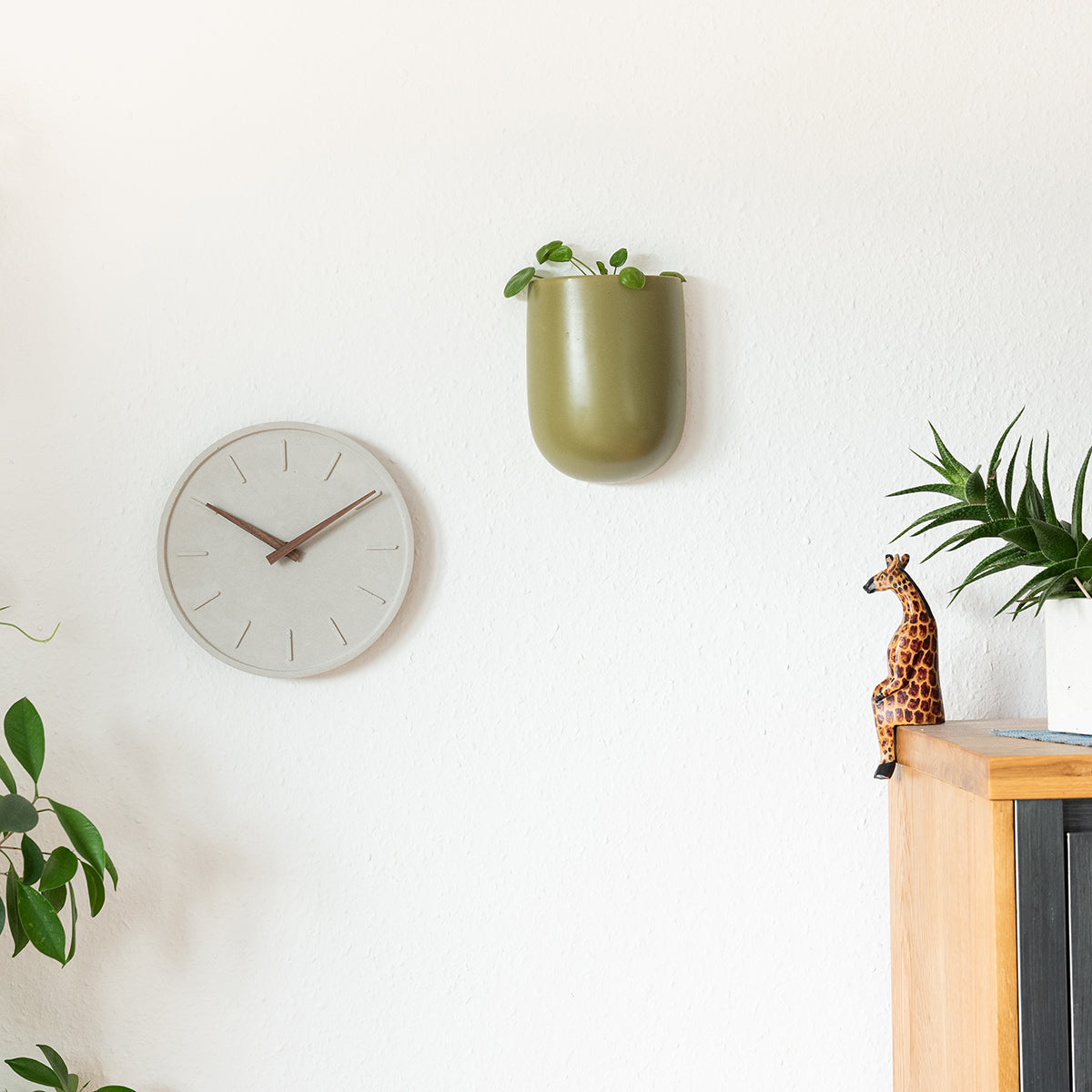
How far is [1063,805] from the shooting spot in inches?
33.6

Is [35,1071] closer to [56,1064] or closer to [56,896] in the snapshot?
[56,1064]

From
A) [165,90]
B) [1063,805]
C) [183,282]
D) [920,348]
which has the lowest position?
[1063,805]

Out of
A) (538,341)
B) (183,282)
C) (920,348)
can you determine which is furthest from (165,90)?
(920,348)

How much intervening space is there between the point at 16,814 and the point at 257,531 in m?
0.40

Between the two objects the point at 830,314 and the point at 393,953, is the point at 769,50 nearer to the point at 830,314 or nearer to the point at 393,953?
the point at 830,314

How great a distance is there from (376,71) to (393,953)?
113 centimetres

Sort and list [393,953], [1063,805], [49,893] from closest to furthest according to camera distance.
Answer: [1063,805] < [49,893] < [393,953]

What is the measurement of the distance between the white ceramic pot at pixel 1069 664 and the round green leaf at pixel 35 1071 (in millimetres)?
1187

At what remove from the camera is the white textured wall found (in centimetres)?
119

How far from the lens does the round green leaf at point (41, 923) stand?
3.28 ft

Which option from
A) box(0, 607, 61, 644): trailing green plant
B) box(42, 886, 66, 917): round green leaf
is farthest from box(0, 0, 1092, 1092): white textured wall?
box(42, 886, 66, 917): round green leaf

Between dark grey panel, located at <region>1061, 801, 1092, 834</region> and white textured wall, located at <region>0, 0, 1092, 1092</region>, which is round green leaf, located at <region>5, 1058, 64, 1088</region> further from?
dark grey panel, located at <region>1061, 801, 1092, 834</region>

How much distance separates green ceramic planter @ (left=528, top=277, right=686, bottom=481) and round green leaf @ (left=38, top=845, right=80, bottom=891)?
2.33 ft

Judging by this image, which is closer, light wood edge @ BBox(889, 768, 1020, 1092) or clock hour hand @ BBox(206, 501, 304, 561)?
light wood edge @ BBox(889, 768, 1020, 1092)
